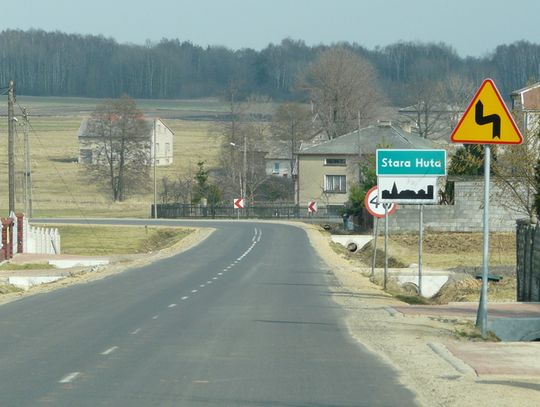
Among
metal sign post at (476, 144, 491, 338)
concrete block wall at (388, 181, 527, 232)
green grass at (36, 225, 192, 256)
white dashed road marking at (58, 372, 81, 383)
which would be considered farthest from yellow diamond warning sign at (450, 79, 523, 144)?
green grass at (36, 225, 192, 256)

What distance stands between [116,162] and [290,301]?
295ft

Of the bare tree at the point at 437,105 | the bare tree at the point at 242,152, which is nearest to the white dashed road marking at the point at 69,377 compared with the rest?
the bare tree at the point at 242,152

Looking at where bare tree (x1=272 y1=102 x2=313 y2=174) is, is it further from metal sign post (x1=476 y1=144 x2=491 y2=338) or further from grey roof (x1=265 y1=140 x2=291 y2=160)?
metal sign post (x1=476 y1=144 x2=491 y2=338)

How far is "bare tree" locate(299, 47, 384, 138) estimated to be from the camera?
376 ft

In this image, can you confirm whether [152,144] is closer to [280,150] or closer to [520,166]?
[280,150]

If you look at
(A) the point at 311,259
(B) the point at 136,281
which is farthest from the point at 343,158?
(B) the point at 136,281

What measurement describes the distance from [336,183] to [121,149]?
2471cm

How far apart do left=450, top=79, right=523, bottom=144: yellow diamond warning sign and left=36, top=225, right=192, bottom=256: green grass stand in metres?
40.6

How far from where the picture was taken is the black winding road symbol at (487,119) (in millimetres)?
15906

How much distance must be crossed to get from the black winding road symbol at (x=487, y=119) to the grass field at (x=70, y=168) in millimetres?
78875

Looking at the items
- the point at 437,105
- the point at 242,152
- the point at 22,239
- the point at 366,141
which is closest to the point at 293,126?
→ the point at 242,152

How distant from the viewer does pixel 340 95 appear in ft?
380

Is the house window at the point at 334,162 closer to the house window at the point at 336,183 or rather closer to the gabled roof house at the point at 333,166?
the gabled roof house at the point at 333,166

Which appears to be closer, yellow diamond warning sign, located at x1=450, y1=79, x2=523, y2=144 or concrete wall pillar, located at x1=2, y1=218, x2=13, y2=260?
yellow diamond warning sign, located at x1=450, y1=79, x2=523, y2=144
